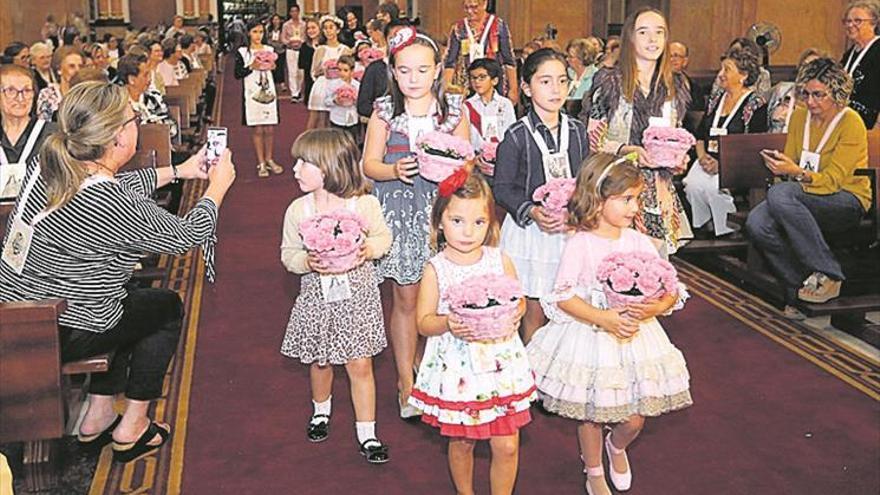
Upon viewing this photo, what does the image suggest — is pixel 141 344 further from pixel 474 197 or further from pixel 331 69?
pixel 331 69

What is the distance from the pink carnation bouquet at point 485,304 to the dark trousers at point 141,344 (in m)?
1.79

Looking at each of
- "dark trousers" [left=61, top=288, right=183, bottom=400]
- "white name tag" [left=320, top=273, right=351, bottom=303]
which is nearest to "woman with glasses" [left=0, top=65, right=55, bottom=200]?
"dark trousers" [left=61, top=288, right=183, bottom=400]

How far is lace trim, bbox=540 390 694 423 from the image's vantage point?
4.37 metres

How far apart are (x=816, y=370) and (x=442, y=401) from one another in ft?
10.4

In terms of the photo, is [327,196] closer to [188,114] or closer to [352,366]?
[352,366]

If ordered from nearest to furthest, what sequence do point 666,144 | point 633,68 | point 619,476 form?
point 619,476 < point 666,144 < point 633,68

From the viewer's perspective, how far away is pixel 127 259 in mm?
4918

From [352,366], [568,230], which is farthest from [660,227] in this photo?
[352,366]

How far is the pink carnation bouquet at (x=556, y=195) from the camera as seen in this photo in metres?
4.98

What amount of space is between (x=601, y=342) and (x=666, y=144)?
4.93 feet

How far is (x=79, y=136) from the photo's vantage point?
470cm

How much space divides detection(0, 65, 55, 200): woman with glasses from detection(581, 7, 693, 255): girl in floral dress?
11.5ft

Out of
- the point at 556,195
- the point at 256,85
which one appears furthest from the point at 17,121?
the point at 256,85

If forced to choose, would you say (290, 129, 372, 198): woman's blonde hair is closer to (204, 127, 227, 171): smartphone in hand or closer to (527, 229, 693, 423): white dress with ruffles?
(204, 127, 227, 171): smartphone in hand
